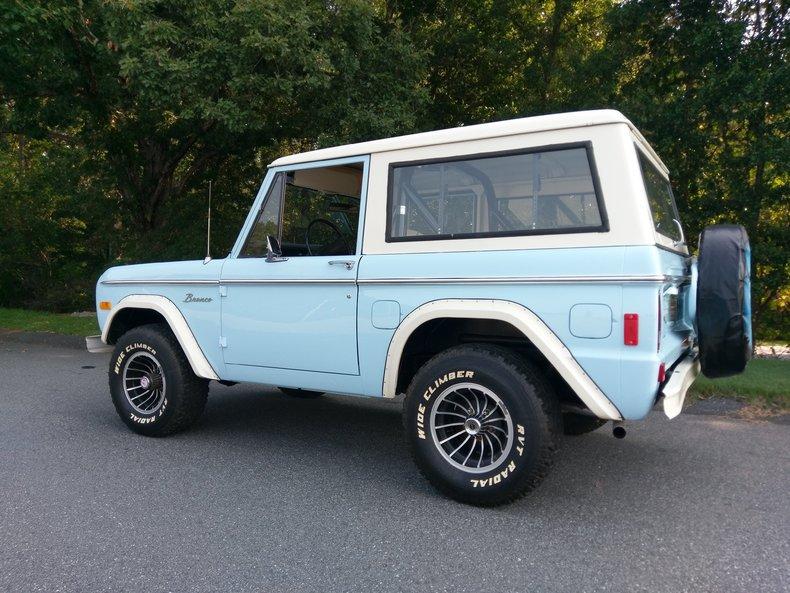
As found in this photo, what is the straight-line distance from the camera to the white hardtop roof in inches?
133

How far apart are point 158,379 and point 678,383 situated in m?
3.74

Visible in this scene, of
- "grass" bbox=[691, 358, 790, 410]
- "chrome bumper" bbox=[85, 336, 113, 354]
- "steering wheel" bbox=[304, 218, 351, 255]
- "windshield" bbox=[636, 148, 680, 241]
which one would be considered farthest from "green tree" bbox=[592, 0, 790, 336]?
"chrome bumper" bbox=[85, 336, 113, 354]

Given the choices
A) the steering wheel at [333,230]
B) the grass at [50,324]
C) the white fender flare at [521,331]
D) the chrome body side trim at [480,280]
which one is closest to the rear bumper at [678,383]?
the white fender flare at [521,331]

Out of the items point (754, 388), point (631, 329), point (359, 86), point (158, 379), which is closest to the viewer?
point (631, 329)

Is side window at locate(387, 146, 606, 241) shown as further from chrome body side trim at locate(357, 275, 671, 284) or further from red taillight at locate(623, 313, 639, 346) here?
red taillight at locate(623, 313, 639, 346)

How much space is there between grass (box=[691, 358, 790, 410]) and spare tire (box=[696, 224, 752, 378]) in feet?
7.79

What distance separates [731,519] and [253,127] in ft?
26.4

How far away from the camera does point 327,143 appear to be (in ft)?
32.0

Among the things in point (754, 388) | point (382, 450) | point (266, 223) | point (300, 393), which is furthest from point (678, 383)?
Result: point (300, 393)

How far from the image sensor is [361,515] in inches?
139

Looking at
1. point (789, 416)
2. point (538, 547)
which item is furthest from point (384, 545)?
point (789, 416)

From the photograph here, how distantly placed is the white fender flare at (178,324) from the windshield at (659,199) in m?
3.24

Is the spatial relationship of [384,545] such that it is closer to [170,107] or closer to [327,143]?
[327,143]

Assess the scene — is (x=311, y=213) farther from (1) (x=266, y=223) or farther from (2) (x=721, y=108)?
(2) (x=721, y=108)
